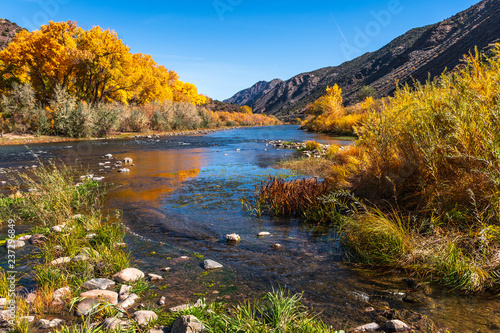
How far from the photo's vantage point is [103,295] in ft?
11.0

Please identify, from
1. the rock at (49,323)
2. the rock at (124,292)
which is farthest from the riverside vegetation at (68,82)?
the rock at (49,323)

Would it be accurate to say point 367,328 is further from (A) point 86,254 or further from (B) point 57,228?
(B) point 57,228

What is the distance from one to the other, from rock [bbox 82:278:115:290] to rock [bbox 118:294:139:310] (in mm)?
431

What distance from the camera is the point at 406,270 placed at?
3.98 m

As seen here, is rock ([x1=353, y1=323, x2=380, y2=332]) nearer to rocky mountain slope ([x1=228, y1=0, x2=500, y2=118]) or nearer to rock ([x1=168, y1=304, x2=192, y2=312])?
rock ([x1=168, y1=304, x2=192, y2=312])

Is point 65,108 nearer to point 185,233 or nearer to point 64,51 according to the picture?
point 64,51

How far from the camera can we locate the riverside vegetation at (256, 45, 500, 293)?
3607 mm

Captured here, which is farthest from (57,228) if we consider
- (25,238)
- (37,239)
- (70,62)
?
(70,62)

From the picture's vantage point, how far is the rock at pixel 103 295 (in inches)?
129

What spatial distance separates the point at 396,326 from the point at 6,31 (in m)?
101

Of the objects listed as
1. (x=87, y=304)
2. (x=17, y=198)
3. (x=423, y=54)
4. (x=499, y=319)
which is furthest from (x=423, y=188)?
(x=423, y=54)

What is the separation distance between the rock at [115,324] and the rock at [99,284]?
35.6 inches

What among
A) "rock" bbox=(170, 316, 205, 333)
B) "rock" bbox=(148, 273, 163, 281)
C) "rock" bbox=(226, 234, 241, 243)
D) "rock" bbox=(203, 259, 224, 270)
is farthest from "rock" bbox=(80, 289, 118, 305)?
"rock" bbox=(226, 234, 241, 243)

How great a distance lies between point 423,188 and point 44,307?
18.1ft
